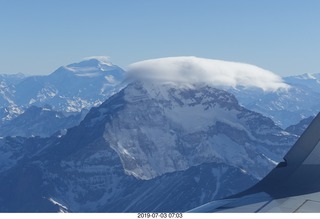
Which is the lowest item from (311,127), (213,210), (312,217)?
(213,210)

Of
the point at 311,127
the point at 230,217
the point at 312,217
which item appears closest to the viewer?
the point at 312,217

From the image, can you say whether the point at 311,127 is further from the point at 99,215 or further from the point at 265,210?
the point at 99,215

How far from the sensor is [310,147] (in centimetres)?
1584

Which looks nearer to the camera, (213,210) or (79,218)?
(79,218)

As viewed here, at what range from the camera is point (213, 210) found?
15.9m

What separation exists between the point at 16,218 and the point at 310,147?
8367 mm

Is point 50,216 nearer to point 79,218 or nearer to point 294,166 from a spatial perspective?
point 79,218

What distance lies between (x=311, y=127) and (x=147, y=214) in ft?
17.3

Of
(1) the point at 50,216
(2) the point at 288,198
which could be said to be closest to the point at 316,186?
(2) the point at 288,198

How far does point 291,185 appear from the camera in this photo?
1562cm

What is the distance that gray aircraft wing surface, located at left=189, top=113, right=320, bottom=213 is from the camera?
14.9m

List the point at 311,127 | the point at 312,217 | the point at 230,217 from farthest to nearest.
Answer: the point at 311,127 → the point at 230,217 → the point at 312,217

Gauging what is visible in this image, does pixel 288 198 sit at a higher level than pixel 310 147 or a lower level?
lower

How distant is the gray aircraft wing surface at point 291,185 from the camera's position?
14914 mm
